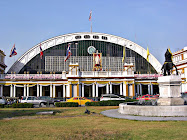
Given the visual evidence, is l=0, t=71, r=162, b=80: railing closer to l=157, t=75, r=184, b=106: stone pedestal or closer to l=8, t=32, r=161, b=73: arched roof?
l=8, t=32, r=161, b=73: arched roof

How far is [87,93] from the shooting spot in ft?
185

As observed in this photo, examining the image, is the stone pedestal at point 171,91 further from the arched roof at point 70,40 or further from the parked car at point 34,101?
the arched roof at point 70,40

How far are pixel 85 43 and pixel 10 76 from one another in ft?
82.7

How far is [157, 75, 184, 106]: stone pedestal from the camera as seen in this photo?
1688cm

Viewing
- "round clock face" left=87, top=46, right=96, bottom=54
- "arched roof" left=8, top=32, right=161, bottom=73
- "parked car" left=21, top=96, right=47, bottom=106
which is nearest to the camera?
"parked car" left=21, top=96, right=47, bottom=106

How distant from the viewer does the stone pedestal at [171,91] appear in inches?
664

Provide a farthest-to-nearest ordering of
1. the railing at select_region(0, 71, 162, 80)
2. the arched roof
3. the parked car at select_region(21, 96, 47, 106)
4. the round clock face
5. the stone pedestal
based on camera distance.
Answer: the round clock face
the arched roof
the railing at select_region(0, 71, 162, 80)
the parked car at select_region(21, 96, 47, 106)
the stone pedestal

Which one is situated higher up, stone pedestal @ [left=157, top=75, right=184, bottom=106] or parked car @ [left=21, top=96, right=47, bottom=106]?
stone pedestal @ [left=157, top=75, right=184, bottom=106]

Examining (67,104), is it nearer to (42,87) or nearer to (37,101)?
(37,101)

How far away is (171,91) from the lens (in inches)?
674

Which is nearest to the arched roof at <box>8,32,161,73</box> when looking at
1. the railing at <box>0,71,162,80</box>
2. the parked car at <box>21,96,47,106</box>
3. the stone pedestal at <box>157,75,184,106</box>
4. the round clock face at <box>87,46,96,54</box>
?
the round clock face at <box>87,46,96,54</box>

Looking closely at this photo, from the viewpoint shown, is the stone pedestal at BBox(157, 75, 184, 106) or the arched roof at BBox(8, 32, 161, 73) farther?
the arched roof at BBox(8, 32, 161, 73)

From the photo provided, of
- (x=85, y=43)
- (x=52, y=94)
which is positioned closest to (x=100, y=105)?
(x=52, y=94)

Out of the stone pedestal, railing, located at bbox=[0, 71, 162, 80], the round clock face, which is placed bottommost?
the stone pedestal
